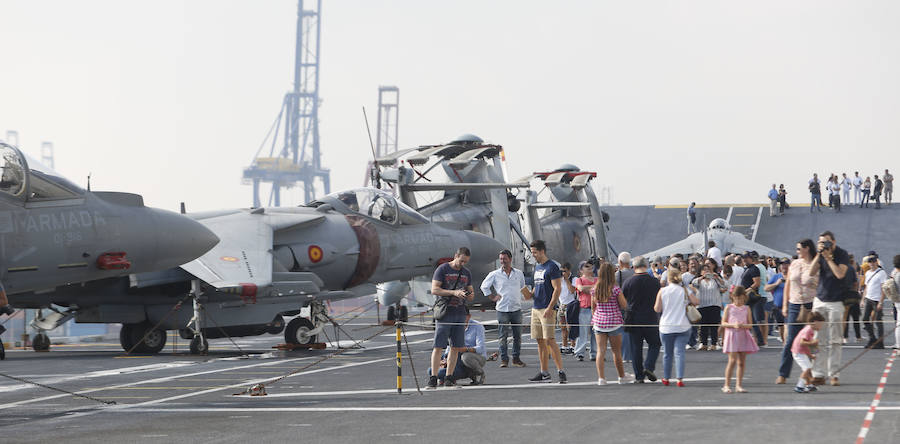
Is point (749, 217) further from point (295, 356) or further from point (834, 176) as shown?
point (295, 356)

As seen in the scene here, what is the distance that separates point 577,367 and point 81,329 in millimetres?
18622

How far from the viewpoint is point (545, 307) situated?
1609 centimetres

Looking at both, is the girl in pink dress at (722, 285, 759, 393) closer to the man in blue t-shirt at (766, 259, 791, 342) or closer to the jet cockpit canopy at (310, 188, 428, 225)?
the man in blue t-shirt at (766, 259, 791, 342)

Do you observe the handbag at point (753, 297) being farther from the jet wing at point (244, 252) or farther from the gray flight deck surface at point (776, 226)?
the gray flight deck surface at point (776, 226)

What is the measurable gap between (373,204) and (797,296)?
11.7 metres

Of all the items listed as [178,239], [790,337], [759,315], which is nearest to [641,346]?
[790,337]

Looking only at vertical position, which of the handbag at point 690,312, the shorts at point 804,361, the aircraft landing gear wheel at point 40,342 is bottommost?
the aircraft landing gear wheel at point 40,342

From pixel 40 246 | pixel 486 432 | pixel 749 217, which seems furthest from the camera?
pixel 749 217

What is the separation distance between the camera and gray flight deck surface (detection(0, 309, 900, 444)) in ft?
32.9

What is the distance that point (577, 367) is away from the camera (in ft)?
58.4

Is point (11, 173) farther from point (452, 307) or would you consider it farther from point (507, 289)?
point (507, 289)

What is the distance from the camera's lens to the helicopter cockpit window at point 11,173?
1325cm

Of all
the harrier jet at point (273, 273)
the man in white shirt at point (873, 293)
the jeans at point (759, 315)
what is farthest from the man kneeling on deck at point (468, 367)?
the man in white shirt at point (873, 293)

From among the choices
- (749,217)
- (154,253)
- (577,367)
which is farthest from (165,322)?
(749,217)
